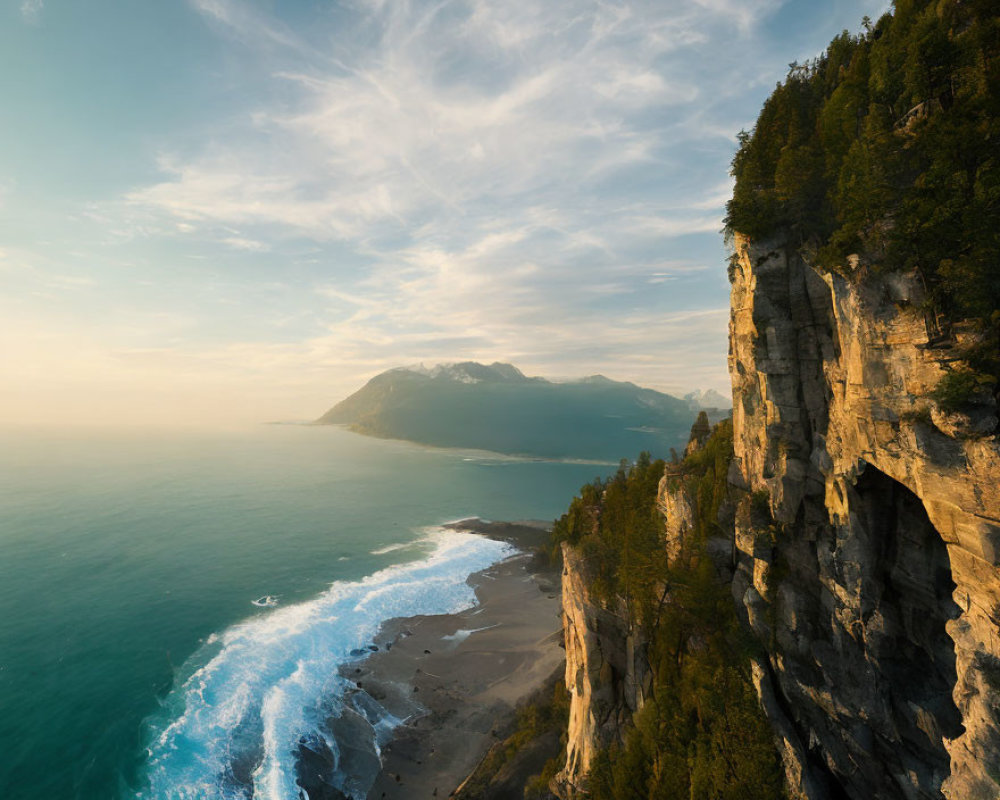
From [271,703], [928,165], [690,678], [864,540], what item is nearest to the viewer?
[928,165]

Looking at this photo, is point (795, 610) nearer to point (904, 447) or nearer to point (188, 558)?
point (904, 447)

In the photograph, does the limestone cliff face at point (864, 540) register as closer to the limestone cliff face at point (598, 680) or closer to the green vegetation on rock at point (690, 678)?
the green vegetation on rock at point (690, 678)

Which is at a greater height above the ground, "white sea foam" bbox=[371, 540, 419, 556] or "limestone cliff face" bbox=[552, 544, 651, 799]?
"limestone cliff face" bbox=[552, 544, 651, 799]

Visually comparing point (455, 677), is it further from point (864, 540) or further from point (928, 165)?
point (928, 165)

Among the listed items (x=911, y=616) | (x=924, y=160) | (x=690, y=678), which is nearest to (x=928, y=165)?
(x=924, y=160)

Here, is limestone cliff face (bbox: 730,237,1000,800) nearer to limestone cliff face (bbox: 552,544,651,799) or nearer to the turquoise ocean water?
limestone cliff face (bbox: 552,544,651,799)

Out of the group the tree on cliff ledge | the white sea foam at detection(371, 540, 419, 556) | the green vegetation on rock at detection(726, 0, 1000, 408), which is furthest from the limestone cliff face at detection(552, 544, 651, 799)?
the white sea foam at detection(371, 540, 419, 556)

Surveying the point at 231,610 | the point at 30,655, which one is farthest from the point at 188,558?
the point at 30,655
